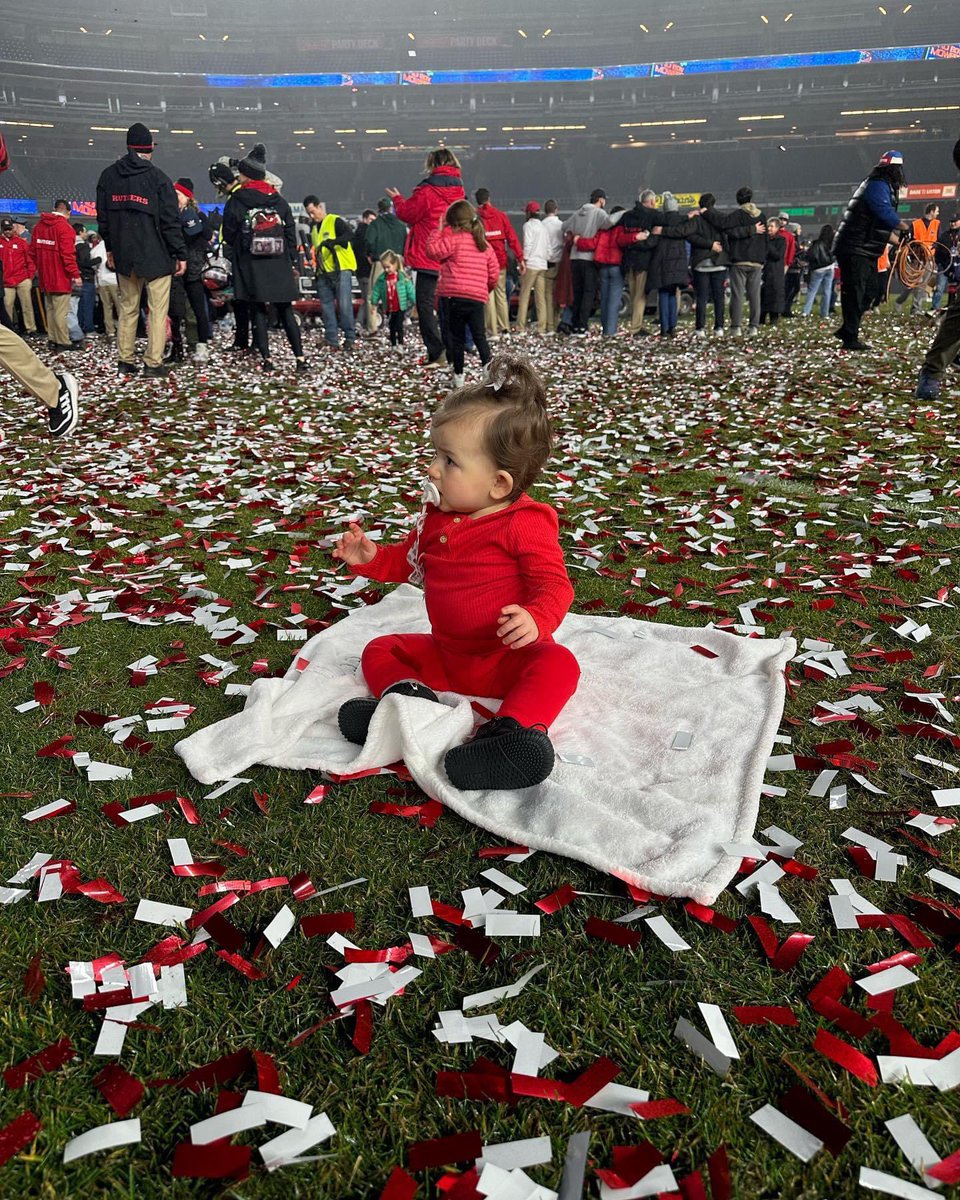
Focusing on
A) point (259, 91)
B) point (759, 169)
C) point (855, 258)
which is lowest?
point (855, 258)

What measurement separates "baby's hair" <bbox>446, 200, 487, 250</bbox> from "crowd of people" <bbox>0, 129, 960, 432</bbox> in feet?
0.07

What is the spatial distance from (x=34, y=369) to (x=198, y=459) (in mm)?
1390

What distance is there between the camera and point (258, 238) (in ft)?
31.2

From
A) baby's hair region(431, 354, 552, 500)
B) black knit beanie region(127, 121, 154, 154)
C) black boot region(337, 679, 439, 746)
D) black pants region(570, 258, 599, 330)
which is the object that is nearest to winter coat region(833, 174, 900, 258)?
black pants region(570, 258, 599, 330)

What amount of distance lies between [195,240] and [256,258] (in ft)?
5.57

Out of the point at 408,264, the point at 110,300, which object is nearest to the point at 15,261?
the point at 110,300

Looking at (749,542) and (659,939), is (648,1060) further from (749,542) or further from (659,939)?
(749,542)

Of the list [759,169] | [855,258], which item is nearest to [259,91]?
[759,169]

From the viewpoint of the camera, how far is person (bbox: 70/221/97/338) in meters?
14.8

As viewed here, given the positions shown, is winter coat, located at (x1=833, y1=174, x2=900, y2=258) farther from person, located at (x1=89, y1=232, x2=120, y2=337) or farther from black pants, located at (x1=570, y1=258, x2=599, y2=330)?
person, located at (x1=89, y1=232, x2=120, y2=337)

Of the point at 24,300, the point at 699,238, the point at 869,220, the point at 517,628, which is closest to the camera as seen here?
the point at 517,628

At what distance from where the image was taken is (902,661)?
2848 millimetres

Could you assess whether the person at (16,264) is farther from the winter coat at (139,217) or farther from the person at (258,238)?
the person at (258,238)

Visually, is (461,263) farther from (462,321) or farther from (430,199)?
(430,199)
